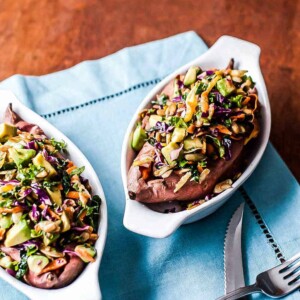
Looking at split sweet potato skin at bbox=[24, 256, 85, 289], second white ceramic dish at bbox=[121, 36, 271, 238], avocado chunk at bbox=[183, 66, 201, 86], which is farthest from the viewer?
avocado chunk at bbox=[183, 66, 201, 86]

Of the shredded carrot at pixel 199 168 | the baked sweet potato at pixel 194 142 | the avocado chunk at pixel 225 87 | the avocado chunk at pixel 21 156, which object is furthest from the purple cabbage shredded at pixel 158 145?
the avocado chunk at pixel 21 156

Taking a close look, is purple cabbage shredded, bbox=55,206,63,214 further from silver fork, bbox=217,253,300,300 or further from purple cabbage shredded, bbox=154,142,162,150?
silver fork, bbox=217,253,300,300

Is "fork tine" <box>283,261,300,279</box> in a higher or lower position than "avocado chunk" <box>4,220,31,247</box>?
lower

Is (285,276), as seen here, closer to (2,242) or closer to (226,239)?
(226,239)

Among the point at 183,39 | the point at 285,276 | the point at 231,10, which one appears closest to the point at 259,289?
the point at 285,276

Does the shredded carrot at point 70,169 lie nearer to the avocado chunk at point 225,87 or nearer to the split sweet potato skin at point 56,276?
the split sweet potato skin at point 56,276

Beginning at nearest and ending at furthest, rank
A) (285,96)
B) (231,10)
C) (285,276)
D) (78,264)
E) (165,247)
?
1. (78,264)
2. (285,276)
3. (165,247)
4. (285,96)
5. (231,10)

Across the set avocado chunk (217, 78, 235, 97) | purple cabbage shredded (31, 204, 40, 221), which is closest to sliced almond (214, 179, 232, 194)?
avocado chunk (217, 78, 235, 97)

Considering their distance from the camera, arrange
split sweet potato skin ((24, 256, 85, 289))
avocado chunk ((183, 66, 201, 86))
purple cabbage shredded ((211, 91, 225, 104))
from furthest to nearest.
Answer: avocado chunk ((183, 66, 201, 86)), purple cabbage shredded ((211, 91, 225, 104)), split sweet potato skin ((24, 256, 85, 289))
